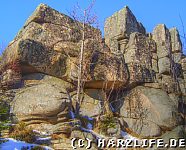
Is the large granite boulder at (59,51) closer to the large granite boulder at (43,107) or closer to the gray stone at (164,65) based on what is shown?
the large granite boulder at (43,107)

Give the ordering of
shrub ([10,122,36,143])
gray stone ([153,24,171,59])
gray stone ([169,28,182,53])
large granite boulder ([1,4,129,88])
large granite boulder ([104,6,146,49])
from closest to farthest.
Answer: shrub ([10,122,36,143]) < large granite boulder ([1,4,129,88]) < large granite boulder ([104,6,146,49]) < gray stone ([153,24,171,59]) < gray stone ([169,28,182,53])

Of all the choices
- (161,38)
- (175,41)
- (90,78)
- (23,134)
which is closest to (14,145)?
(23,134)

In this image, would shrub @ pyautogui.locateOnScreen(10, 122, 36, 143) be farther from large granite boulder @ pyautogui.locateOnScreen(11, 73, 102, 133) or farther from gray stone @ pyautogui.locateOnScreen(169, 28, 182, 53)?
gray stone @ pyautogui.locateOnScreen(169, 28, 182, 53)

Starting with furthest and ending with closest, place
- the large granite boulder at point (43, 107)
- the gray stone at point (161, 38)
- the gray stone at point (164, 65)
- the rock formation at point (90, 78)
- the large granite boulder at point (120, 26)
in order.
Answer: the gray stone at point (161, 38), the large granite boulder at point (120, 26), the gray stone at point (164, 65), the rock formation at point (90, 78), the large granite boulder at point (43, 107)

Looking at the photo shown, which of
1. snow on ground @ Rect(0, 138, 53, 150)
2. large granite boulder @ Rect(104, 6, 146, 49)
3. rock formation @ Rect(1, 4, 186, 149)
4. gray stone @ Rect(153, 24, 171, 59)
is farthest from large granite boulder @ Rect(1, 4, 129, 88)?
snow on ground @ Rect(0, 138, 53, 150)

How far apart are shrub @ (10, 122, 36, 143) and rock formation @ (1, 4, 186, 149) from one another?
69 centimetres

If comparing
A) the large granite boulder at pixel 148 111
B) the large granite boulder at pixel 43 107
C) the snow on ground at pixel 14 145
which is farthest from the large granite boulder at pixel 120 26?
the snow on ground at pixel 14 145

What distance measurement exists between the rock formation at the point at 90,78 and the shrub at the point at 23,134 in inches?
27.4

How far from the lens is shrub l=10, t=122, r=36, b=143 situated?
32.2ft

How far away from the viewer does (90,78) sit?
13.2 metres

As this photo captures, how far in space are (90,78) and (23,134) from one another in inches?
169

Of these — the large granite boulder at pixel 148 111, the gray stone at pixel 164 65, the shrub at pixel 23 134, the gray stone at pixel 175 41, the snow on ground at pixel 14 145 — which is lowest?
the snow on ground at pixel 14 145

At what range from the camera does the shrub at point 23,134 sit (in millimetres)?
9812

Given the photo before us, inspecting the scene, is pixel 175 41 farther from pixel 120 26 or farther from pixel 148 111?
pixel 148 111
